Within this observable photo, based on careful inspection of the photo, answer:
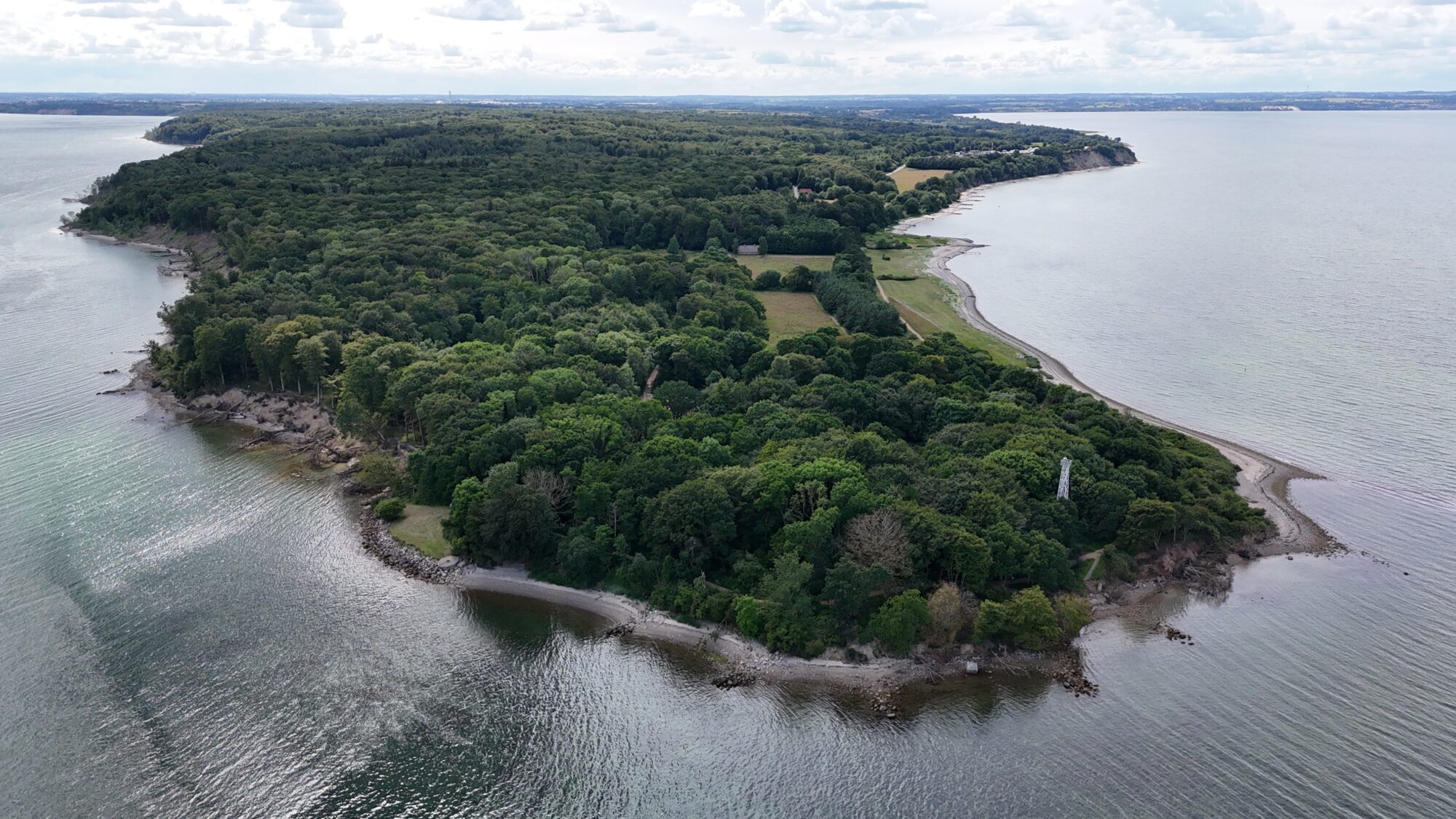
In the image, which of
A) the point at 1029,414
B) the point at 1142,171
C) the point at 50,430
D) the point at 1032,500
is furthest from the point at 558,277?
the point at 1142,171

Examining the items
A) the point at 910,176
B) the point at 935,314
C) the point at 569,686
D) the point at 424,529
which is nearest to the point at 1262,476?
the point at 935,314

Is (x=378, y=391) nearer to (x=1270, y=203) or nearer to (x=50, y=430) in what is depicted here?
(x=50, y=430)

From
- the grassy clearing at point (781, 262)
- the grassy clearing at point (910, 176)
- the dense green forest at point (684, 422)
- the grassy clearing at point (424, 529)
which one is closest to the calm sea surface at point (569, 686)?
the grassy clearing at point (424, 529)

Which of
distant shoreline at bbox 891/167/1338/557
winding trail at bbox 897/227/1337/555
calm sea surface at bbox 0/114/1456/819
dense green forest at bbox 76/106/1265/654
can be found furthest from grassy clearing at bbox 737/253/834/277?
calm sea surface at bbox 0/114/1456/819

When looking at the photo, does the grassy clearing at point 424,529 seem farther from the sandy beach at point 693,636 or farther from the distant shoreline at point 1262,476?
the distant shoreline at point 1262,476

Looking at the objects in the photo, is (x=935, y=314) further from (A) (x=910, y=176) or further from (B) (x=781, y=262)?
(A) (x=910, y=176)

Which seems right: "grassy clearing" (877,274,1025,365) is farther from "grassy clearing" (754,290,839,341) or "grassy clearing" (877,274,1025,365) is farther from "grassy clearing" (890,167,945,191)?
"grassy clearing" (890,167,945,191)
